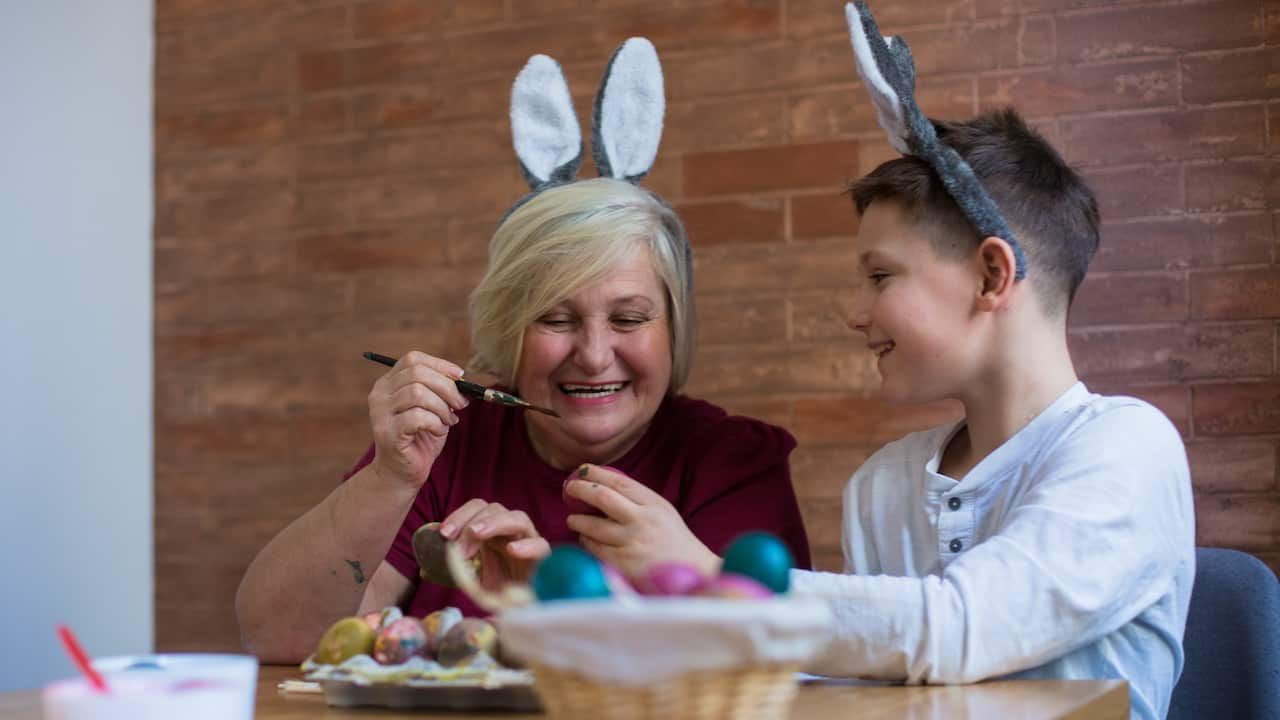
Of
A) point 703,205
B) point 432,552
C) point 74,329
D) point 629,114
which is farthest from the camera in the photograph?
point 74,329

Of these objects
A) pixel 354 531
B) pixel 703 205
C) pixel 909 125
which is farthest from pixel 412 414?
pixel 703 205

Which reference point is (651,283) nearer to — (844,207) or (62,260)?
(844,207)

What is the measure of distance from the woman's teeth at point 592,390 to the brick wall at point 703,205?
0.68 metres

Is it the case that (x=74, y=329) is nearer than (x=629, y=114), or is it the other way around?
(x=629, y=114)

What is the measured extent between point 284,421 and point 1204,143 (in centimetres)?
176

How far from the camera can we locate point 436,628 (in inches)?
41.7

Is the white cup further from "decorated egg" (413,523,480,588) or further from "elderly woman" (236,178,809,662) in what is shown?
"elderly woman" (236,178,809,662)

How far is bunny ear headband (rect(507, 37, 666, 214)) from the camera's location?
1.86m

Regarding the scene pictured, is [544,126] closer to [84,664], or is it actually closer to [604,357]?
Result: [604,357]

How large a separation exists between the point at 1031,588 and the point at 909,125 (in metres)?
0.54

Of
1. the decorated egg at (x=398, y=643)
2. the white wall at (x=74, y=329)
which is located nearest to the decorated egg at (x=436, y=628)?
the decorated egg at (x=398, y=643)

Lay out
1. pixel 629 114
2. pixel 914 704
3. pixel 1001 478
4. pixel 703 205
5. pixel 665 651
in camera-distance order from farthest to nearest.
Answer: pixel 703 205 < pixel 629 114 < pixel 1001 478 < pixel 914 704 < pixel 665 651

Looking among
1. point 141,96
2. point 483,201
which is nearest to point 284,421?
point 483,201

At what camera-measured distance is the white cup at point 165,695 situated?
689mm
